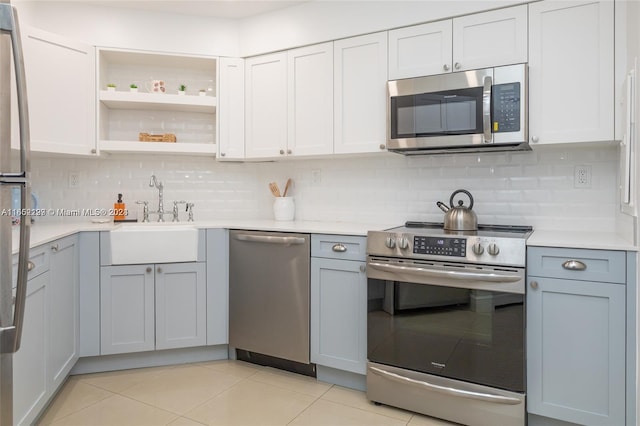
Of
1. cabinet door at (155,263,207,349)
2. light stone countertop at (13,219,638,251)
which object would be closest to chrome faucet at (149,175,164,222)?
light stone countertop at (13,219,638,251)

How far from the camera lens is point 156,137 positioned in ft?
10.6

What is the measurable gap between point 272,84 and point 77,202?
174 cm

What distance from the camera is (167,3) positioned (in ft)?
9.94

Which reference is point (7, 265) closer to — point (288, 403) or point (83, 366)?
point (288, 403)

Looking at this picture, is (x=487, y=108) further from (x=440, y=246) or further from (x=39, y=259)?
(x=39, y=259)

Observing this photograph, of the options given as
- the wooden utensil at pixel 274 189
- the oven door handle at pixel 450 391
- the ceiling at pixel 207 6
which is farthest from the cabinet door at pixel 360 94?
the oven door handle at pixel 450 391

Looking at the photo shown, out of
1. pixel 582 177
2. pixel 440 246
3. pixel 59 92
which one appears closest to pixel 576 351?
pixel 440 246

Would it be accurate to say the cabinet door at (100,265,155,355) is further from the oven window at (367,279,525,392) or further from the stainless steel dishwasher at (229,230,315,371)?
the oven window at (367,279,525,392)

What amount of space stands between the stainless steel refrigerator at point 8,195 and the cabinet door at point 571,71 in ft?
7.41

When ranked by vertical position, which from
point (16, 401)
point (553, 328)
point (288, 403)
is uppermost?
point (553, 328)

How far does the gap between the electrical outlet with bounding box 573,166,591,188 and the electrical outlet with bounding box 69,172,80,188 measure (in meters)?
3.43

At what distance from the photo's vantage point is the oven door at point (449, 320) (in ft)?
6.58

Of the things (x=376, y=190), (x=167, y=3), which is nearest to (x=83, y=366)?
(x=376, y=190)

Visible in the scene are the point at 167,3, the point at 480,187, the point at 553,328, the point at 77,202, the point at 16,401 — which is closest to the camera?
the point at 16,401
